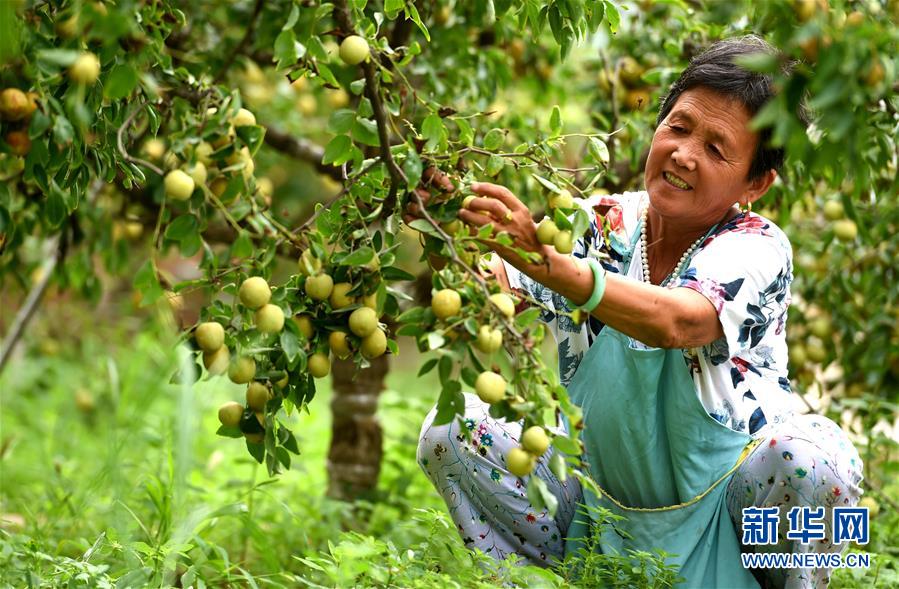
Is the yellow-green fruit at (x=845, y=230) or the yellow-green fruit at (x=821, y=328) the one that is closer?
the yellow-green fruit at (x=845, y=230)

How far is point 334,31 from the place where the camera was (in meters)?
1.37

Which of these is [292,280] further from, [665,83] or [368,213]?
[665,83]

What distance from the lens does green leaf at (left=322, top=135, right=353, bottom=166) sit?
1.42m

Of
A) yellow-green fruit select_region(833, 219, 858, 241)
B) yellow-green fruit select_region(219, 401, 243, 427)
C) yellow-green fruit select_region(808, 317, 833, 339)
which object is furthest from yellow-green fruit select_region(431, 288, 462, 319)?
yellow-green fruit select_region(808, 317, 833, 339)

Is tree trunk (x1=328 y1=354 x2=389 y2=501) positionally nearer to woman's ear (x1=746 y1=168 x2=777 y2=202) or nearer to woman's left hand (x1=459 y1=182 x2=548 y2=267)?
woman's ear (x1=746 y1=168 x2=777 y2=202)

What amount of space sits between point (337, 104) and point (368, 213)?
5.77 feet

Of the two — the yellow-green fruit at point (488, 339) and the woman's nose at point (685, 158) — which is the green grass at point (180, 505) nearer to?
the yellow-green fruit at point (488, 339)

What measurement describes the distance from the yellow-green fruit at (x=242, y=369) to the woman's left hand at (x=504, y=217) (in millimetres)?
341

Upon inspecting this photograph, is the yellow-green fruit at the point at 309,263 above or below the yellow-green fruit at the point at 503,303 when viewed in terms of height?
above

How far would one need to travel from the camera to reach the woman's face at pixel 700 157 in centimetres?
176

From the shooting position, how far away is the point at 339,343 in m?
1.48

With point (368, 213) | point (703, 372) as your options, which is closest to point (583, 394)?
point (703, 372)

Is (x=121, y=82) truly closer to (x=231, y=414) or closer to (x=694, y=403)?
(x=231, y=414)

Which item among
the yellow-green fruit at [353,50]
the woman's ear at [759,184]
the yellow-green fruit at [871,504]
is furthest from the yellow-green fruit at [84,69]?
the yellow-green fruit at [871,504]
